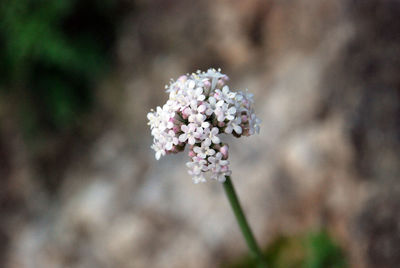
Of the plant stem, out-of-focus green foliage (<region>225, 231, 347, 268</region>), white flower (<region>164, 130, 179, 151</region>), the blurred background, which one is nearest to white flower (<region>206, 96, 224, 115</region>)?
white flower (<region>164, 130, 179, 151</region>)

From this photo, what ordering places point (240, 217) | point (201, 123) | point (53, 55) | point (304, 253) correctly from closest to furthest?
point (201, 123) → point (240, 217) → point (304, 253) → point (53, 55)

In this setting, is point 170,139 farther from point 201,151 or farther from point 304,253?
point 304,253

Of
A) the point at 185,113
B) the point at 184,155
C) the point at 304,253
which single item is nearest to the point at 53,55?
the point at 184,155

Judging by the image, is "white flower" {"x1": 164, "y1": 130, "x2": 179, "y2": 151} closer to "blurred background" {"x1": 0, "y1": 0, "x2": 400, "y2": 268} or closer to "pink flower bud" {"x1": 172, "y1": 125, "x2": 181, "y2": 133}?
"pink flower bud" {"x1": 172, "y1": 125, "x2": 181, "y2": 133}

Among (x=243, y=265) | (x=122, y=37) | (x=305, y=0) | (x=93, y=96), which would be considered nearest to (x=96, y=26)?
(x=122, y=37)

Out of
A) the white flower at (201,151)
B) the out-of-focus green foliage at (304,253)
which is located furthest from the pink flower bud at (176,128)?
the out-of-focus green foliage at (304,253)

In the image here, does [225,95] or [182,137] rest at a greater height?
[225,95]

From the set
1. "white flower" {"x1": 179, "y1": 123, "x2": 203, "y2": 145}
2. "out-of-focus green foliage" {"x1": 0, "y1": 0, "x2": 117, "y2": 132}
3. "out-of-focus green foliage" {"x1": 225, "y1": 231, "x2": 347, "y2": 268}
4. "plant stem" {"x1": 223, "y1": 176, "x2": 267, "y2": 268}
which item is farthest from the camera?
"out-of-focus green foliage" {"x1": 0, "y1": 0, "x2": 117, "y2": 132}
